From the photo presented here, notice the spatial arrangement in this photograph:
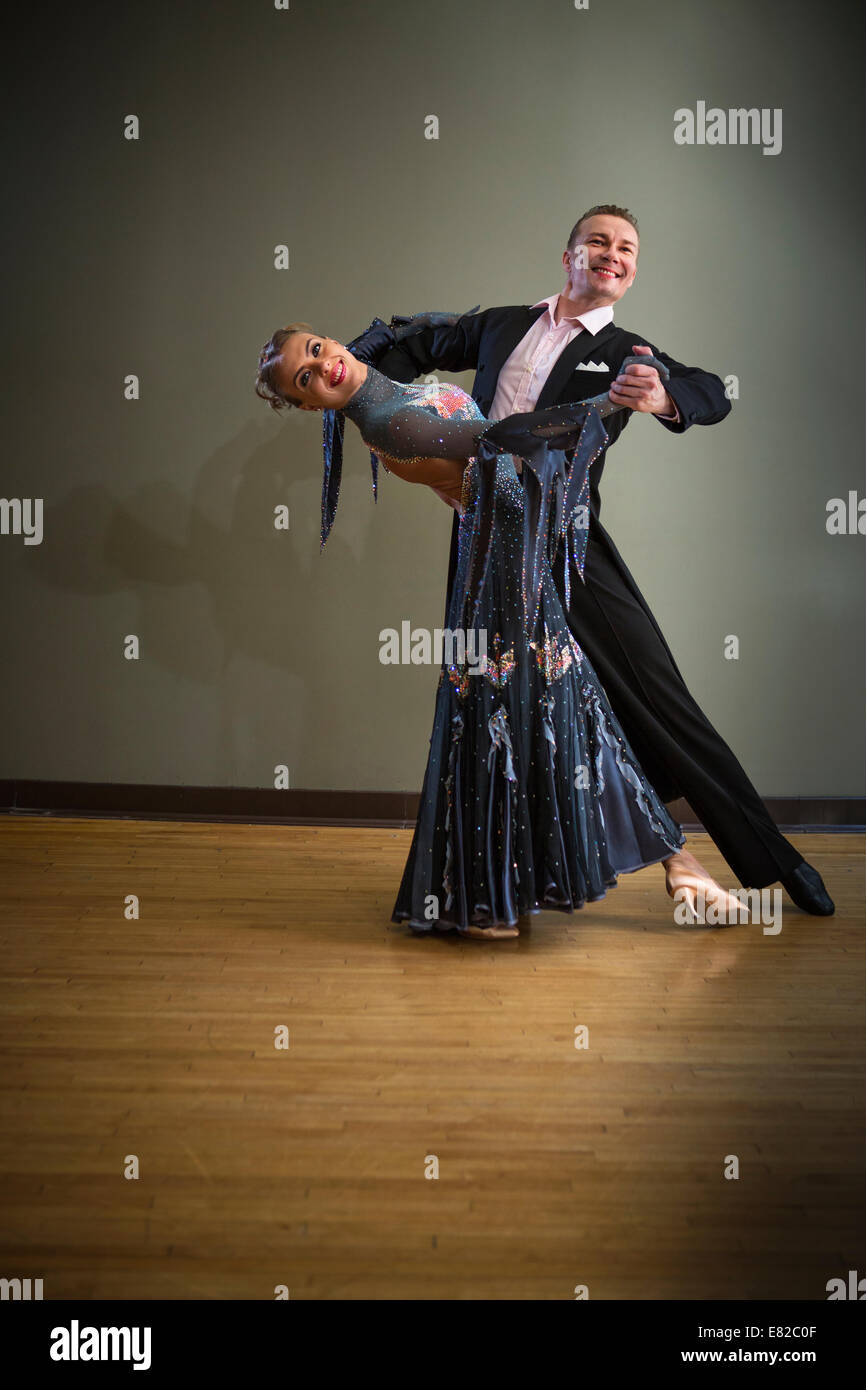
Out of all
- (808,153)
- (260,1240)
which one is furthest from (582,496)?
(808,153)

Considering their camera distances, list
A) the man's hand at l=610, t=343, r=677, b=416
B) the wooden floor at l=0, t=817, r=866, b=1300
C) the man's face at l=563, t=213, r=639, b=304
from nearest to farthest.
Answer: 1. the wooden floor at l=0, t=817, r=866, b=1300
2. the man's hand at l=610, t=343, r=677, b=416
3. the man's face at l=563, t=213, r=639, b=304

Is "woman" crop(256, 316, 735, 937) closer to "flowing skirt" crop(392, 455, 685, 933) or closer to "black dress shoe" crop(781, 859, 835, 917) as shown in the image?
"flowing skirt" crop(392, 455, 685, 933)

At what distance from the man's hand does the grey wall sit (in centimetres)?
149

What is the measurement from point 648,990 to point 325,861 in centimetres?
130

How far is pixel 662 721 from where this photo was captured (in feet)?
8.64

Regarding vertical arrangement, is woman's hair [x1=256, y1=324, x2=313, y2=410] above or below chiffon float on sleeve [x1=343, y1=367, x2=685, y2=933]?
above

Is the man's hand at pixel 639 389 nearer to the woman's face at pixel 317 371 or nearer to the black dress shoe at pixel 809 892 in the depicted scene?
the woman's face at pixel 317 371

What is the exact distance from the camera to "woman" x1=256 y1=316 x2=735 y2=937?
2383mm

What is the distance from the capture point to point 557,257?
379 centimetres

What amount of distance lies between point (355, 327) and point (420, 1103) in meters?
2.79

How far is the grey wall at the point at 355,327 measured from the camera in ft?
12.4

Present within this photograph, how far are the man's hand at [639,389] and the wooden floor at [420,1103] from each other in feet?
3.51

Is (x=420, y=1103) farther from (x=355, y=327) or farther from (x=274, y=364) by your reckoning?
(x=355, y=327)

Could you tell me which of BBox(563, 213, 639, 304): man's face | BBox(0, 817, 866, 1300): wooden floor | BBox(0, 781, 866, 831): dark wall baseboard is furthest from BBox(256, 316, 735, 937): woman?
BBox(0, 781, 866, 831): dark wall baseboard
